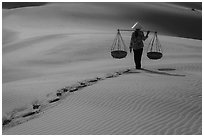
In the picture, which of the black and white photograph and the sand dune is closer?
the sand dune

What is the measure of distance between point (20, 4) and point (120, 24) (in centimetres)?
3207

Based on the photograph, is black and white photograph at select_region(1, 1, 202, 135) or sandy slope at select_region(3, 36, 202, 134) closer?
sandy slope at select_region(3, 36, 202, 134)

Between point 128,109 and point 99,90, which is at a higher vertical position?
point 99,90

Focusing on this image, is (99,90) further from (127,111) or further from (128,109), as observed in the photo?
(127,111)

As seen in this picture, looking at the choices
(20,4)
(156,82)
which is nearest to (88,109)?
(156,82)

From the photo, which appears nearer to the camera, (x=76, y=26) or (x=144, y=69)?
(x=144, y=69)

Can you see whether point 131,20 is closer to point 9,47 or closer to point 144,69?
point 9,47

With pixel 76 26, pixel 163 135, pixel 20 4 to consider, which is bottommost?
pixel 163 135

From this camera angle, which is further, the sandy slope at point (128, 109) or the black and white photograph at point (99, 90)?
the black and white photograph at point (99, 90)

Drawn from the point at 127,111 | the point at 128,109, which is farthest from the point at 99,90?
the point at 127,111

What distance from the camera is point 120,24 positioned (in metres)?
46.6

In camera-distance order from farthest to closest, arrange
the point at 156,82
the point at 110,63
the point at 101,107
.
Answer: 1. the point at 110,63
2. the point at 156,82
3. the point at 101,107

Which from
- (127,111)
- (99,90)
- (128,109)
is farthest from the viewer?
(99,90)

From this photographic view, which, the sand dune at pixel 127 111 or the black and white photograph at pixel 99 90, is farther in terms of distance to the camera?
the black and white photograph at pixel 99 90
